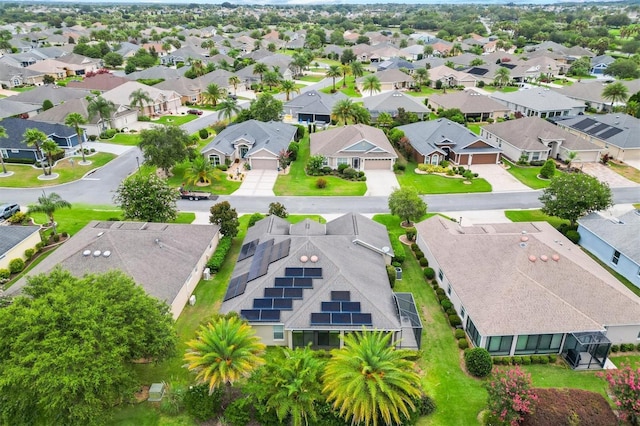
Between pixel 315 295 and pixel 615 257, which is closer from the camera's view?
pixel 315 295

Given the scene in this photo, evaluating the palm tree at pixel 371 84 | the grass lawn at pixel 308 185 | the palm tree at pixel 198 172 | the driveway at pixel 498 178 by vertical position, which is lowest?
the grass lawn at pixel 308 185

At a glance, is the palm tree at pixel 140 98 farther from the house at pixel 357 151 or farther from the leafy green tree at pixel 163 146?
the house at pixel 357 151

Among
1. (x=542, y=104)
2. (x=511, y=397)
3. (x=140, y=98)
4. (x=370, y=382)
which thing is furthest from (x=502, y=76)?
(x=370, y=382)

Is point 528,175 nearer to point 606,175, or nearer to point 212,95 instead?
point 606,175

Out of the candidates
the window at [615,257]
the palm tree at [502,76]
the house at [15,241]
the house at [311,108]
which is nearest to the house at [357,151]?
the house at [311,108]

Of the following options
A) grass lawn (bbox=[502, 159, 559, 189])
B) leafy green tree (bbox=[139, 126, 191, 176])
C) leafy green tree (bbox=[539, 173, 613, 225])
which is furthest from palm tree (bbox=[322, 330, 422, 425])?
grass lawn (bbox=[502, 159, 559, 189])

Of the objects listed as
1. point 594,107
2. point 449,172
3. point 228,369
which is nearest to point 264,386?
point 228,369

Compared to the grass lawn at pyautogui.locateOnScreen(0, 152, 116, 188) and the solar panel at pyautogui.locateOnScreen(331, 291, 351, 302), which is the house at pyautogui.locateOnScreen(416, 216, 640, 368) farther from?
the grass lawn at pyautogui.locateOnScreen(0, 152, 116, 188)
